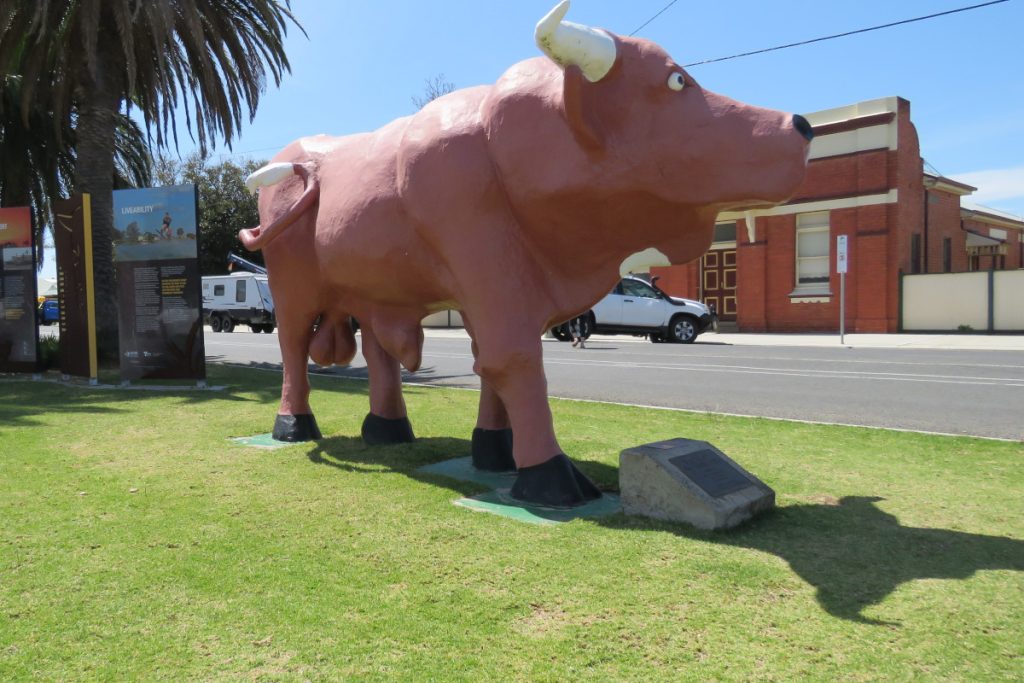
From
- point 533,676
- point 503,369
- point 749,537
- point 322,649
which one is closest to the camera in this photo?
point 533,676

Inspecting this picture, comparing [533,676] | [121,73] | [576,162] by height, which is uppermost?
[121,73]

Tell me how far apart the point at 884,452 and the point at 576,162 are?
3.67 meters

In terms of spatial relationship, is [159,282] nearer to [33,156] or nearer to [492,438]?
[492,438]

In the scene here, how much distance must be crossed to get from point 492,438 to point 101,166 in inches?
419

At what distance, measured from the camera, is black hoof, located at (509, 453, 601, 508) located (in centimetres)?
442

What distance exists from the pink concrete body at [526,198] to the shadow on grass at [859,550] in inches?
50.2

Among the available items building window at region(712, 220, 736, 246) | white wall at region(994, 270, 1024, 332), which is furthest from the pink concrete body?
building window at region(712, 220, 736, 246)

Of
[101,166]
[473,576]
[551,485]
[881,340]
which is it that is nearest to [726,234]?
[881,340]

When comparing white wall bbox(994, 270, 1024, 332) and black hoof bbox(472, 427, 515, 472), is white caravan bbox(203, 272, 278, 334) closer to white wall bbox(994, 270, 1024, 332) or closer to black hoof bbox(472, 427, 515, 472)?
white wall bbox(994, 270, 1024, 332)

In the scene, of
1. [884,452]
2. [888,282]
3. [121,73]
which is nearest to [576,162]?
[884,452]

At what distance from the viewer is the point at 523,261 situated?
453 centimetres

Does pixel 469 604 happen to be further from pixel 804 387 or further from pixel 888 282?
pixel 888 282

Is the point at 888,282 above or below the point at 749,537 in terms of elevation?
above

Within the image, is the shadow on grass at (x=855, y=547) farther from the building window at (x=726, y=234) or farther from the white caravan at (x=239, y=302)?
the white caravan at (x=239, y=302)
